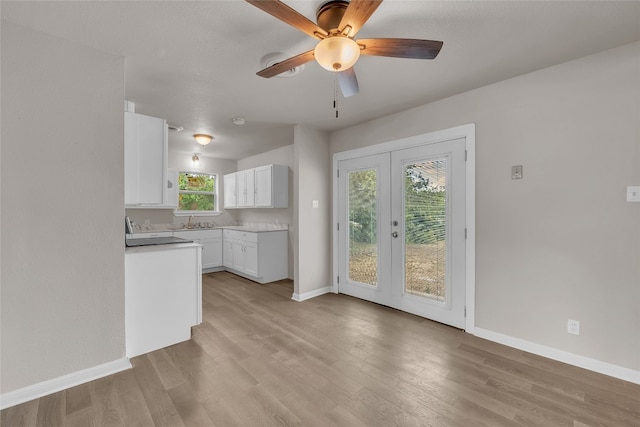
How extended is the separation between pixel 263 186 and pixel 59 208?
331 cm

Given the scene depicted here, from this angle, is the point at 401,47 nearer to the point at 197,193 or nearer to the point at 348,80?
the point at 348,80

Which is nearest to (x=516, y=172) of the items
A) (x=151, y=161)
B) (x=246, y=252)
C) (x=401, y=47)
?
(x=401, y=47)

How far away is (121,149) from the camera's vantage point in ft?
7.29

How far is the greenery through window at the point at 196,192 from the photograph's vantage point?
5961 mm

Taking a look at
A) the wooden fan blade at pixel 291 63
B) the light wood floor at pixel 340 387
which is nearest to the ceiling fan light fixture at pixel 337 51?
the wooden fan blade at pixel 291 63

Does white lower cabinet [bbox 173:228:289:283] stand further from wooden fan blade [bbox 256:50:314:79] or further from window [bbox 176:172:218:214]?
wooden fan blade [bbox 256:50:314:79]

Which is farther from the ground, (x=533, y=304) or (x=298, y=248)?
(x=298, y=248)

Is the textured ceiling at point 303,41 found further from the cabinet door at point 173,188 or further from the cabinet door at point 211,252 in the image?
the cabinet door at point 211,252

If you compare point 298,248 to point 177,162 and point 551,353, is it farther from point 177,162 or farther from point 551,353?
point 177,162

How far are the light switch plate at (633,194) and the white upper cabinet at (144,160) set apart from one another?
3763mm

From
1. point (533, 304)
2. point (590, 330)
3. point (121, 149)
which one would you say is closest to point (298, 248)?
point (121, 149)

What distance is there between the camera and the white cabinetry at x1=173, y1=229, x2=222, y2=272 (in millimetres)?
5344

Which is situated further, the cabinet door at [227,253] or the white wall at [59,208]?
the cabinet door at [227,253]

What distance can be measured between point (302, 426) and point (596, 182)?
9.10ft
